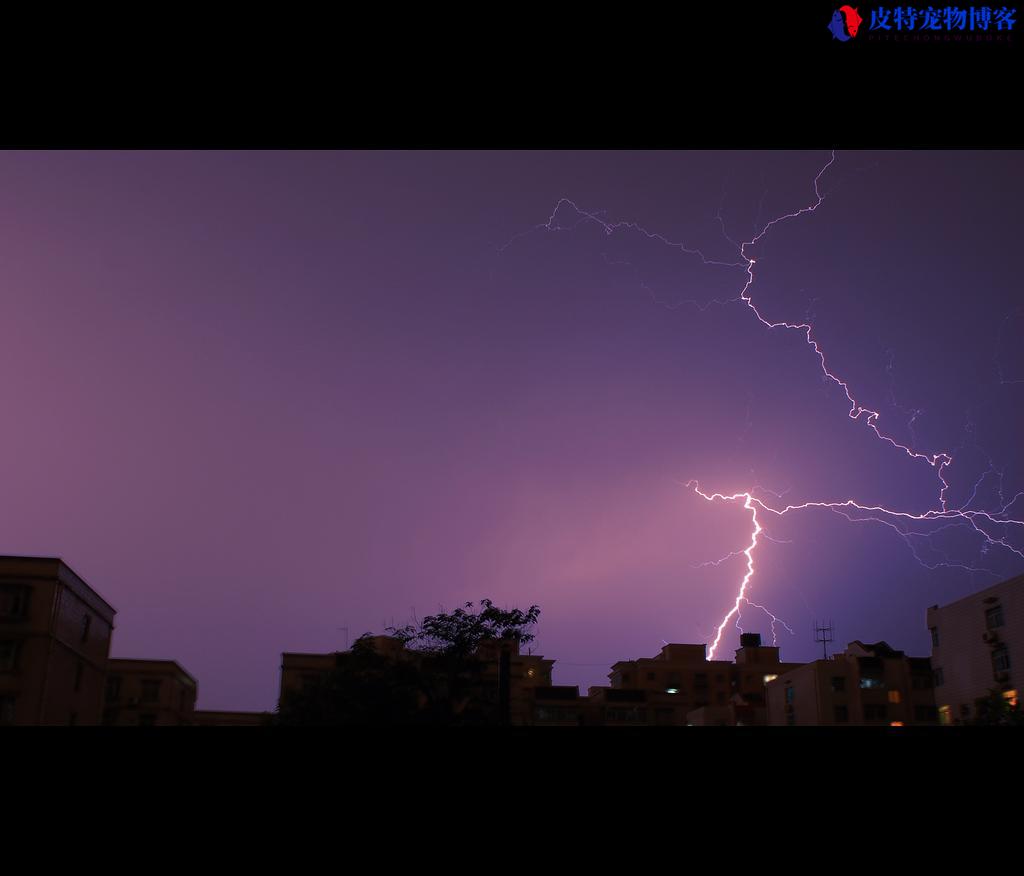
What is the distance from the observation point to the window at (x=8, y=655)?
18.4 meters

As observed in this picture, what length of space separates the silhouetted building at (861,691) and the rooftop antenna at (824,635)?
9123 mm

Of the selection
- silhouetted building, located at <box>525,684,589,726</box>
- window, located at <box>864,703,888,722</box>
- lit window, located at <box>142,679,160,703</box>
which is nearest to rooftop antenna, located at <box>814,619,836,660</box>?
window, located at <box>864,703,888,722</box>

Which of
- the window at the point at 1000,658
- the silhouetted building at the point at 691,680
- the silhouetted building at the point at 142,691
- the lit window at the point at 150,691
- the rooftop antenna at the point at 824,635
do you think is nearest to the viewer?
the window at the point at 1000,658

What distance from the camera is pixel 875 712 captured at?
1195 inches

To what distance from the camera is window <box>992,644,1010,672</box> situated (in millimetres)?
20469

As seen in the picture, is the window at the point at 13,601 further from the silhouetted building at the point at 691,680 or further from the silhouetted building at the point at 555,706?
the silhouetted building at the point at 691,680

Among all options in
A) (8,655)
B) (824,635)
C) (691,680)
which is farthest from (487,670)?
(824,635)

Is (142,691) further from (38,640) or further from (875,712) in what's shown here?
(875,712)

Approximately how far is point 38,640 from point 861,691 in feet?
83.7

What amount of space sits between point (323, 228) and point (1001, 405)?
2616cm

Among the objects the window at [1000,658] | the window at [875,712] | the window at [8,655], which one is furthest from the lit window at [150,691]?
the window at [1000,658]
